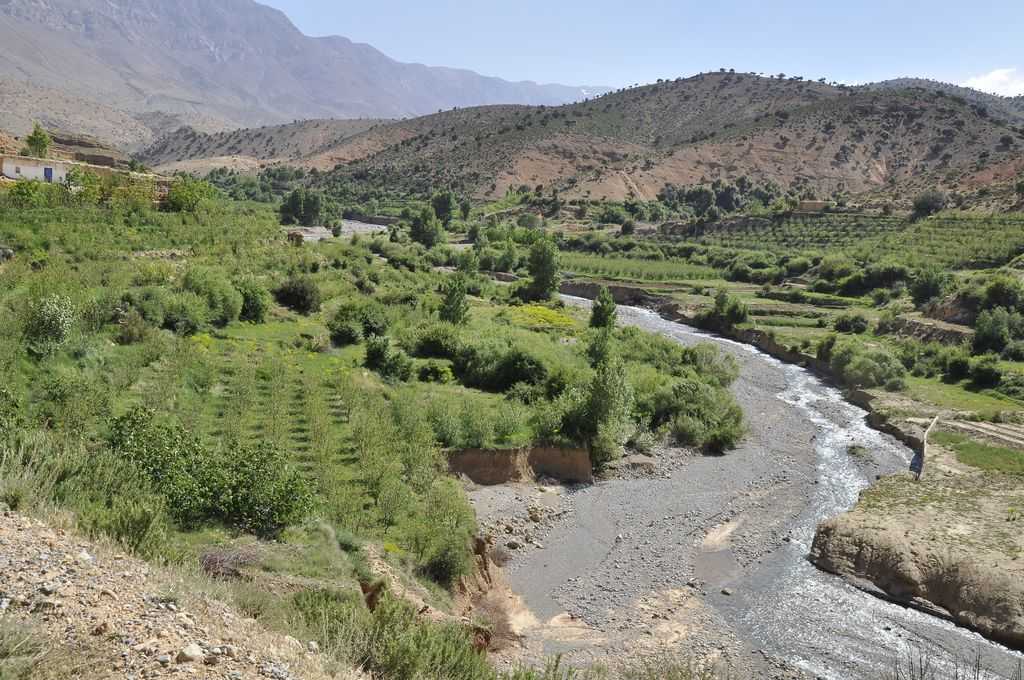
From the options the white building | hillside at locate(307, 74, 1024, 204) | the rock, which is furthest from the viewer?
hillside at locate(307, 74, 1024, 204)

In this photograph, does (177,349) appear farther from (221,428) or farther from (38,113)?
A: (38,113)

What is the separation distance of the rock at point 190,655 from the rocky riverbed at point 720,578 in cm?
1240

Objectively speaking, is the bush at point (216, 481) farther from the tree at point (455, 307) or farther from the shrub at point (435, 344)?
the tree at point (455, 307)

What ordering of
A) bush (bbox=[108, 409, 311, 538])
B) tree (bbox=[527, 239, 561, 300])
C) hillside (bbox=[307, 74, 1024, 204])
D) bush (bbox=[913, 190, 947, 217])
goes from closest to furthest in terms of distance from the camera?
bush (bbox=[108, 409, 311, 538]), tree (bbox=[527, 239, 561, 300]), bush (bbox=[913, 190, 947, 217]), hillside (bbox=[307, 74, 1024, 204])

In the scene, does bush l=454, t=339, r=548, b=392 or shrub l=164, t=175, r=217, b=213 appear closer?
bush l=454, t=339, r=548, b=392

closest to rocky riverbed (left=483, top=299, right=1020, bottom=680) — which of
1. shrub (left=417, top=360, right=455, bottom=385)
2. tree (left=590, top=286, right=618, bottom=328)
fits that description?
shrub (left=417, top=360, right=455, bottom=385)

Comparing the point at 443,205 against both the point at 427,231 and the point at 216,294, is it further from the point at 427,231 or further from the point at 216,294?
the point at 216,294

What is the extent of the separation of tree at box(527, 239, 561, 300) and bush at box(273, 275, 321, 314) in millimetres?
29288

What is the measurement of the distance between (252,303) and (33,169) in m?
27.2

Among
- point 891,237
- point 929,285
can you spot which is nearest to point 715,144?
point 891,237

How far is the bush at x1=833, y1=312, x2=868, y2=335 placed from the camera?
203 ft

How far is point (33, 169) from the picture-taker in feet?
178

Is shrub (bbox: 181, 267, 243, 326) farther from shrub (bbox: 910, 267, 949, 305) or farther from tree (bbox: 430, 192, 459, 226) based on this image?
tree (bbox: 430, 192, 459, 226)

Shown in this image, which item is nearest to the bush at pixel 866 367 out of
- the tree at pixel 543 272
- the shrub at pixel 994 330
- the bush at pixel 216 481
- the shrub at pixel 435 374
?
the shrub at pixel 994 330
